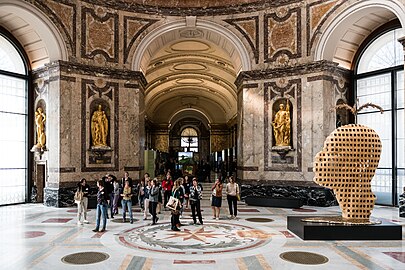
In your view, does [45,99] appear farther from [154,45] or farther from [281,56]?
[281,56]

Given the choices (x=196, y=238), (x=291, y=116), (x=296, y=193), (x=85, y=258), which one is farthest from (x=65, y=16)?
(x=296, y=193)

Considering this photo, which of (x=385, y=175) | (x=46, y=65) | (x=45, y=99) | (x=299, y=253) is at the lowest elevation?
(x=299, y=253)

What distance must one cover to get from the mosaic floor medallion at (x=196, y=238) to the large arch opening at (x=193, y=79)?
805 centimetres

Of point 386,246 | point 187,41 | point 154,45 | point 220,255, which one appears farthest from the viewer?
point 187,41

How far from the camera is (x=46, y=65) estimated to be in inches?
559

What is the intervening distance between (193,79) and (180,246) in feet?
69.6

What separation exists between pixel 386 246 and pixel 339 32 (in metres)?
8.84

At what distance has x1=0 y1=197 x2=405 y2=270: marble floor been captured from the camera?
6.62 metres

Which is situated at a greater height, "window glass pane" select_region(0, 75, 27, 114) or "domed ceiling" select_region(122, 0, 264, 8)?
"domed ceiling" select_region(122, 0, 264, 8)

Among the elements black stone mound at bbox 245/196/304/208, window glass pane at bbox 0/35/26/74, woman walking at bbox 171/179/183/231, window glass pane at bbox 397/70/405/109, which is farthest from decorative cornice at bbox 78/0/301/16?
woman walking at bbox 171/179/183/231

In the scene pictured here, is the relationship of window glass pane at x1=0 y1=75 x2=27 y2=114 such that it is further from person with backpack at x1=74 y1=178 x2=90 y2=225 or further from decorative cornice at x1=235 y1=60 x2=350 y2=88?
decorative cornice at x1=235 y1=60 x2=350 y2=88

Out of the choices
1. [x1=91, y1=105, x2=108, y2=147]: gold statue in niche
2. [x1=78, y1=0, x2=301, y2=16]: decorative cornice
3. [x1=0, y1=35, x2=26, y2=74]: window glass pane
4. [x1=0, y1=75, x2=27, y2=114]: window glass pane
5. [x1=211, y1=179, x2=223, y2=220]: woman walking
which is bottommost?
[x1=211, y1=179, x2=223, y2=220]: woman walking

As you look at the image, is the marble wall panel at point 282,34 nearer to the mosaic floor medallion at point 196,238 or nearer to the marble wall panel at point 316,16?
the marble wall panel at point 316,16

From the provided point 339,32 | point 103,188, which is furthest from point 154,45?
point 103,188
